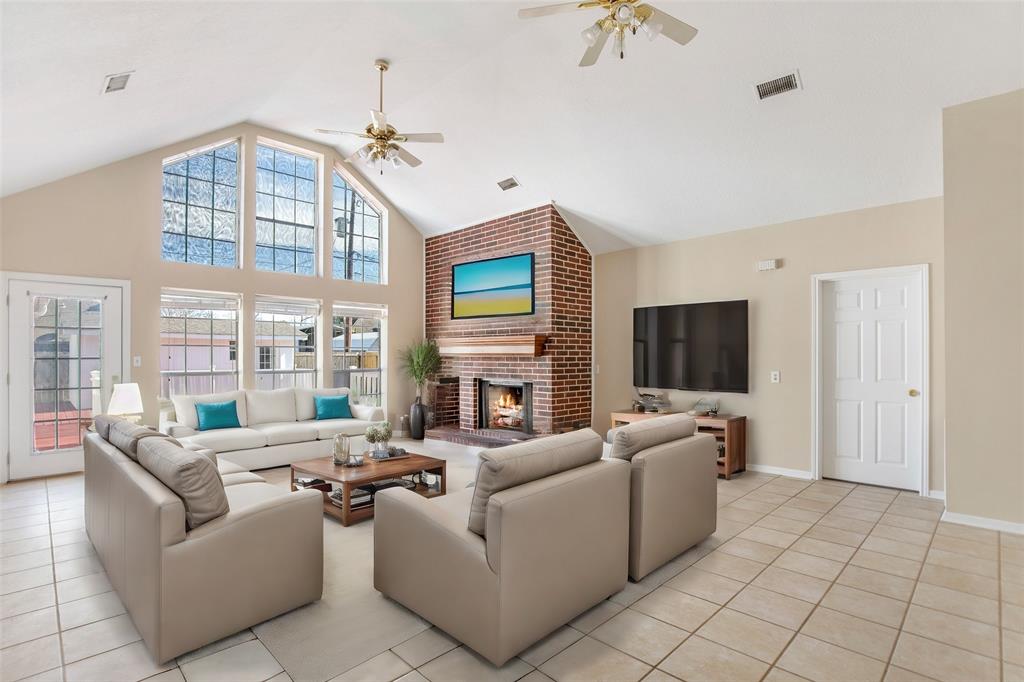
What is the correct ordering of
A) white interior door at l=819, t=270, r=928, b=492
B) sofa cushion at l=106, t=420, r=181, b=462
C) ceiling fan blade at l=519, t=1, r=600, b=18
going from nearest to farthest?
ceiling fan blade at l=519, t=1, r=600, b=18 < sofa cushion at l=106, t=420, r=181, b=462 < white interior door at l=819, t=270, r=928, b=492

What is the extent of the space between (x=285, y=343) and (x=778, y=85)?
621 centimetres

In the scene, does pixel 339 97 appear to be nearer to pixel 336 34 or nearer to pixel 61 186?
pixel 336 34

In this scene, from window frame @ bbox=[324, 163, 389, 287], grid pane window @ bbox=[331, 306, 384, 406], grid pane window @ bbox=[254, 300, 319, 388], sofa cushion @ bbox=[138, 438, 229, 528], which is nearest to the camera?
sofa cushion @ bbox=[138, 438, 229, 528]

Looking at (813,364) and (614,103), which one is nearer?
(614,103)

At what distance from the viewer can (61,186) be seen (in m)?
5.21

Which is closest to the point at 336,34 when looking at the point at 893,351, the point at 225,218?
the point at 225,218

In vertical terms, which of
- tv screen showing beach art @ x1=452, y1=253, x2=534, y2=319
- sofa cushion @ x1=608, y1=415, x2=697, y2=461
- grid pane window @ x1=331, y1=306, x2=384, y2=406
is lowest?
sofa cushion @ x1=608, y1=415, x2=697, y2=461

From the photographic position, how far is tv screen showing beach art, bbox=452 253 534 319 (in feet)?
21.5

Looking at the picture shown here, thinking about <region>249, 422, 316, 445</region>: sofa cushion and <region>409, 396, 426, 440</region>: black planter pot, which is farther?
<region>409, 396, 426, 440</region>: black planter pot

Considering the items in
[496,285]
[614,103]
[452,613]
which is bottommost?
[452,613]

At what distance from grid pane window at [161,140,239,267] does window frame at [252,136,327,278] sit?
0.22 meters

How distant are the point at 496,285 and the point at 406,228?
2021 mm

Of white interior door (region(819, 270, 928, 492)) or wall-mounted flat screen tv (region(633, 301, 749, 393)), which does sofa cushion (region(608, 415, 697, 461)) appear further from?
white interior door (region(819, 270, 928, 492))

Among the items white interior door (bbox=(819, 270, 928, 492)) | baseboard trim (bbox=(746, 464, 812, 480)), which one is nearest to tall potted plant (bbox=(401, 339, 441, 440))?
baseboard trim (bbox=(746, 464, 812, 480))
